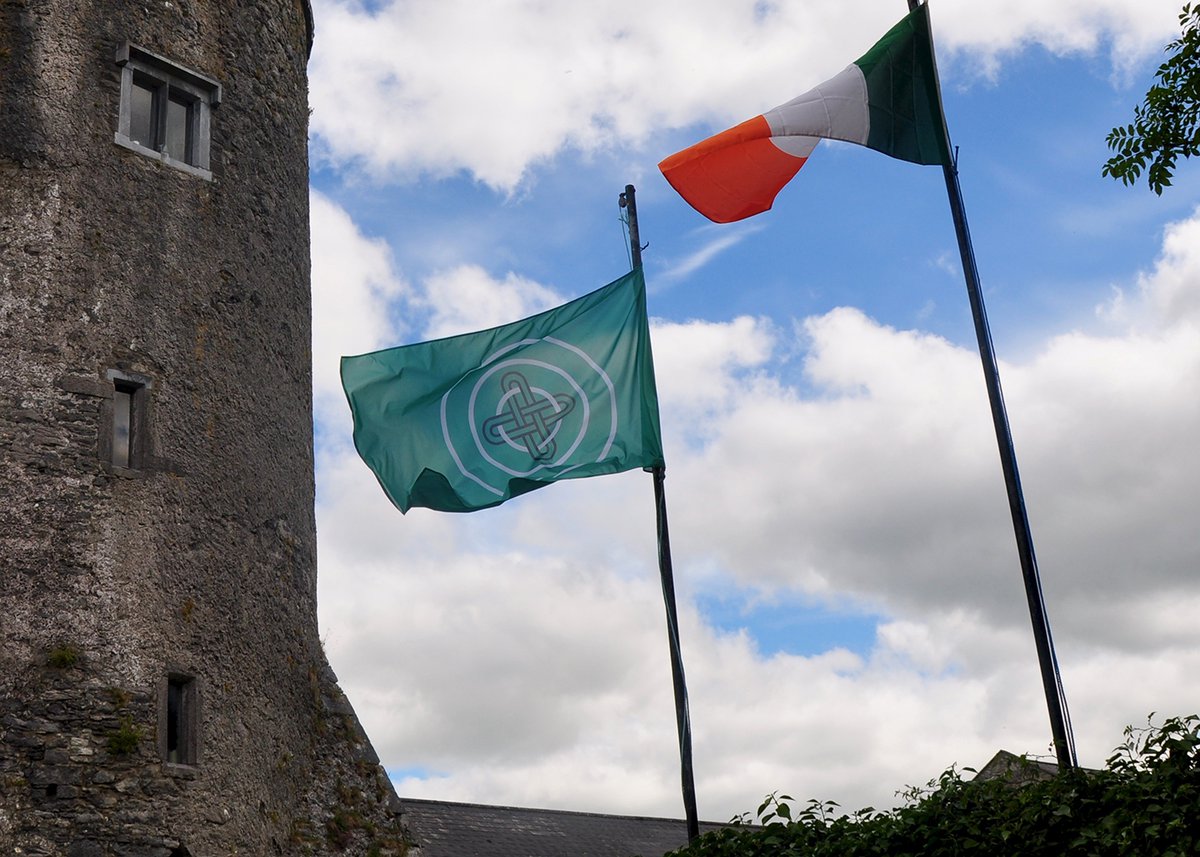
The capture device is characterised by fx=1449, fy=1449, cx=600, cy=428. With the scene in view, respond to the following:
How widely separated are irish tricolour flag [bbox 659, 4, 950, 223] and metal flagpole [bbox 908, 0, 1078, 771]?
0.52 m

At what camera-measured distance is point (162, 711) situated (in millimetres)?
12383

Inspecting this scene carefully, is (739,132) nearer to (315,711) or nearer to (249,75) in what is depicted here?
(249,75)

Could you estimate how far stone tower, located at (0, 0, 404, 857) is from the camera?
12.0m

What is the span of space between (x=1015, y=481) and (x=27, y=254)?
342 inches

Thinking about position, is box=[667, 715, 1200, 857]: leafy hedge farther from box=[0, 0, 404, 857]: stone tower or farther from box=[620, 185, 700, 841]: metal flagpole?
box=[0, 0, 404, 857]: stone tower

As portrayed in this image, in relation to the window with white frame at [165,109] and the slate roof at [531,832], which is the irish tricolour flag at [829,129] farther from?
the slate roof at [531,832]

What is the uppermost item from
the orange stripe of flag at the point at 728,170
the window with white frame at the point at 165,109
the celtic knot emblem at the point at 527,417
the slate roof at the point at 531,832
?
the window with white frame at the point at 165,109

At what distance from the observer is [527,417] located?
1388cm

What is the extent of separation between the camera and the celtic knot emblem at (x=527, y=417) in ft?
45.0

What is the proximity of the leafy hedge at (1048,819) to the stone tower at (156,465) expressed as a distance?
4895 millimetres

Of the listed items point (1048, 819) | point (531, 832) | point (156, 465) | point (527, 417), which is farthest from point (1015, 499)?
point (531, 832)

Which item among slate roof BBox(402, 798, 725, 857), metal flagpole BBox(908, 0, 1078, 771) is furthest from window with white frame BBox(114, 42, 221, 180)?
slate roof BBox(402, 798, 725, 857)

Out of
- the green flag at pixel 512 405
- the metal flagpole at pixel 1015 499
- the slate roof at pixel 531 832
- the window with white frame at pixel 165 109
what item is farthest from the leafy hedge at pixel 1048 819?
the slate roof at pixel 531 832

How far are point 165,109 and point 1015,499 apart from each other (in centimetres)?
899
